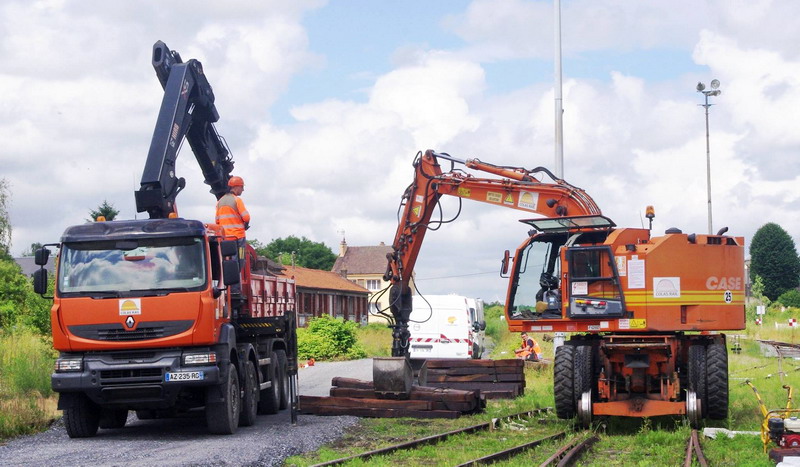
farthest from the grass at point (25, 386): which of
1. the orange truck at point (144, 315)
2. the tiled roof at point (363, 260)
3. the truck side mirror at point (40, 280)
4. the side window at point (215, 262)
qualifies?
the tiled roof at point (363, 260)

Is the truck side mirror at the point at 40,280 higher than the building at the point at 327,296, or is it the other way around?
the truck side mirror at the point at 40,280

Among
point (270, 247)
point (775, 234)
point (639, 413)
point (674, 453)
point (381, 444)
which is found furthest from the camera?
point (270, 247)

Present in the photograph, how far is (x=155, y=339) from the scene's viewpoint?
14.3 metres

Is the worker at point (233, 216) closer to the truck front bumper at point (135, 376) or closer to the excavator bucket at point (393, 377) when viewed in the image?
the truck front bumper at point (135, 376)

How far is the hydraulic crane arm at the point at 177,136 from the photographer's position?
50.3 feet

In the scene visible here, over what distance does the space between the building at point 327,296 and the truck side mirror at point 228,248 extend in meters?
48.5

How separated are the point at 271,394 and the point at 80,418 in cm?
446

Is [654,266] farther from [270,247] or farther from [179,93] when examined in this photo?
[270,247]

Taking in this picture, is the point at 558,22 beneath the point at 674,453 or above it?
above

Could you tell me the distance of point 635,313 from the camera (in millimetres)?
15461

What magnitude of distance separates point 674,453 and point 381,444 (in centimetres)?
380

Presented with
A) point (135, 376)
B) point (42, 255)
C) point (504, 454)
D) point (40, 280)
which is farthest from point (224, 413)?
point (504, 454)

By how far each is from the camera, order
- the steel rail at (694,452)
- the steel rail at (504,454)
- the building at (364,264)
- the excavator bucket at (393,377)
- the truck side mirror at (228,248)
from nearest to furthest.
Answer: the steel rail at (694,452)
the steel rail at (504,454)
the truck side mirror at (228,248)
the excavator bucket at (393,377)
the building at (364,264)

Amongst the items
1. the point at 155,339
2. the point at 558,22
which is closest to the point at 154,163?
the point at 155,339
